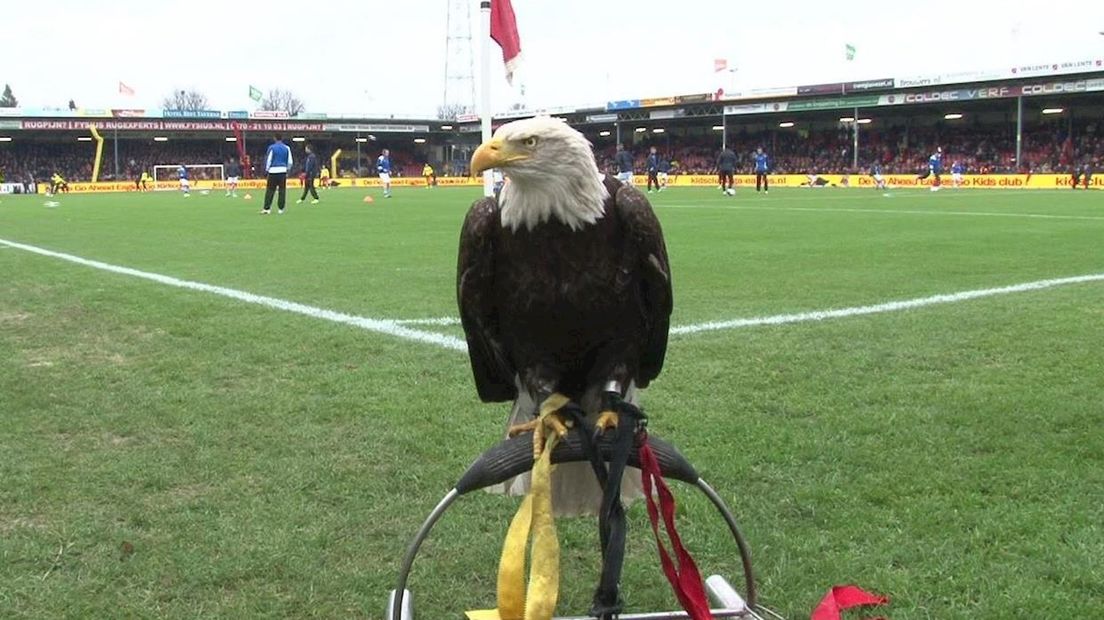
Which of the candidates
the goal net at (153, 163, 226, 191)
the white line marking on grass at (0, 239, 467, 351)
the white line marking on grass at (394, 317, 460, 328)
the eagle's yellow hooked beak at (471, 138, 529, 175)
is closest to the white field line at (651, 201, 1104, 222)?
the white line marking on grass at (0, 239, 467, 351)

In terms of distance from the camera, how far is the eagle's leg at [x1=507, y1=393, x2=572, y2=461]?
227cm

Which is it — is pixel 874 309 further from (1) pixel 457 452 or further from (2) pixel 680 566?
(2) pixel 680 566

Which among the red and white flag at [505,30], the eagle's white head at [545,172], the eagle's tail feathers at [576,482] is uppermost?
the red and white flag at [505,30]

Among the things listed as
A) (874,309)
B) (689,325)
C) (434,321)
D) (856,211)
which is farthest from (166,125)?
(874,309)

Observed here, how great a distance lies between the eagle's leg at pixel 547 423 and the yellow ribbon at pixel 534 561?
0.10 metres

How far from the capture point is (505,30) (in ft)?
39.9

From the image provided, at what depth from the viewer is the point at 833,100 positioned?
168ft

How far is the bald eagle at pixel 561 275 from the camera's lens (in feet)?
7.15

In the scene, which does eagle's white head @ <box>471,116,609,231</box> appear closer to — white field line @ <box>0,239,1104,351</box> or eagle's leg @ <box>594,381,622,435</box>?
eagle's leg @ <box>594,381,622,435</box>

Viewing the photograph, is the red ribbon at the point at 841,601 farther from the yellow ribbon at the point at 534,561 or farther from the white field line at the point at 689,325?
the white field line at the point at 689,325

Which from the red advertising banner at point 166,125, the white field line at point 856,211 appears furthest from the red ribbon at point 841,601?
the red advertising banner at point 166,125

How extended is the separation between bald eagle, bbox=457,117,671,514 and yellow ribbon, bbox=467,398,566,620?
15 cm

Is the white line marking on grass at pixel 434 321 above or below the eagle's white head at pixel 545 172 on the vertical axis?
below

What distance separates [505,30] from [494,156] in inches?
417
